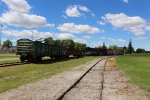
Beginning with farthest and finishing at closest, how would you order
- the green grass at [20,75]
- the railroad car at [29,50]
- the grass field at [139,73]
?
the railroad car at [29,50], the grass field at [139,73], the green grass at [20,75]

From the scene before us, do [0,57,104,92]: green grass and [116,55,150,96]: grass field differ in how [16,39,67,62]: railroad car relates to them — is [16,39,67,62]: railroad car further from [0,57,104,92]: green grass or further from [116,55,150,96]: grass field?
[116,55,150,96]: grass field

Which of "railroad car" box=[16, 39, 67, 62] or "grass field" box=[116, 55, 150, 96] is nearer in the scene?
"grass field" box=[116, 55, 150, 96]

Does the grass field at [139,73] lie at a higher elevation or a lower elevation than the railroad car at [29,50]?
lower

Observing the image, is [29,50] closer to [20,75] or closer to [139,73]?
[20,75]

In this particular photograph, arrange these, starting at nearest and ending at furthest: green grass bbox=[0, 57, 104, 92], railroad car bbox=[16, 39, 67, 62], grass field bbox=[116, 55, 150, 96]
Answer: green grass bbox=[0, 57, 104, 92] → grass field bbox=[116, 55, 150, 96] → railroad car bbox=[16, 39, 67, 62]

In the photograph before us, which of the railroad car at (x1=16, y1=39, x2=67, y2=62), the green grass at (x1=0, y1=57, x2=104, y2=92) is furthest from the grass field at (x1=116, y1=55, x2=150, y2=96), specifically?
the railroad car at (x1=16, y1=39, x2=67, y2=62)

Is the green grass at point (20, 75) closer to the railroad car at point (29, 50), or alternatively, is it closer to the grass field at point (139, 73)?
the grass field at point (139, 73)

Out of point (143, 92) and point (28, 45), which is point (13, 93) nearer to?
point (143, 92)

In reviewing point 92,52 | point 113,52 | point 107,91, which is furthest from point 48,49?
point 113,52

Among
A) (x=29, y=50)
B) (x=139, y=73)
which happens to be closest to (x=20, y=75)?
(x=139, y=73)

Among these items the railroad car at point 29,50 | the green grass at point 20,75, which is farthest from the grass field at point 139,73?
the railroad car at point 29,50

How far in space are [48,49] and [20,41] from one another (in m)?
7.76

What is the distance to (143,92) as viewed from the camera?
13.9 meters

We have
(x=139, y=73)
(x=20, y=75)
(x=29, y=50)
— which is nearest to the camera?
(x=20, y=75)
